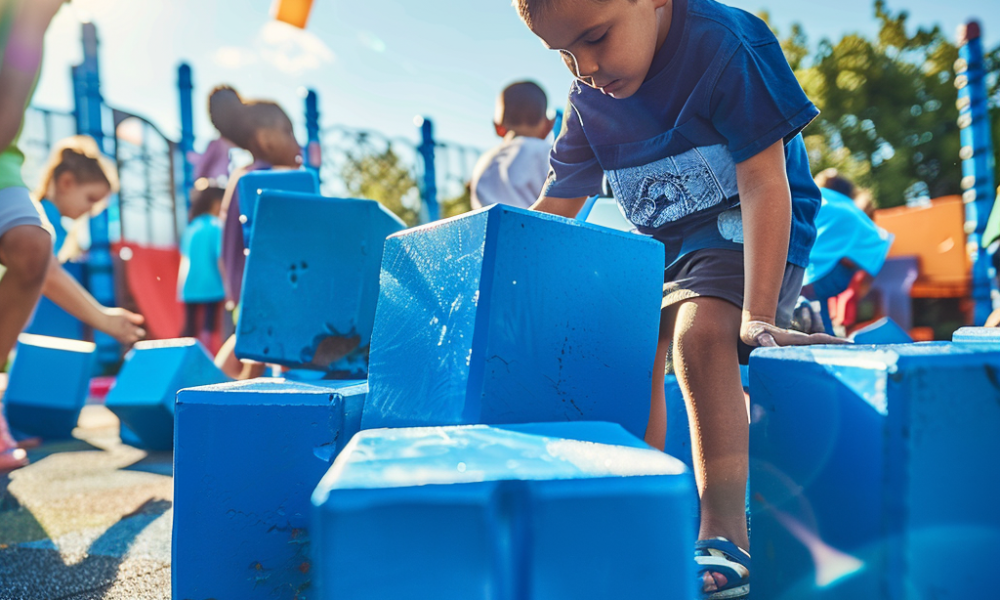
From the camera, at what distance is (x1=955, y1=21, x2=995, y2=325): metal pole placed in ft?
14.3

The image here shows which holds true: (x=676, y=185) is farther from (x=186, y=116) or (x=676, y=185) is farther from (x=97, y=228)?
(x=186, y=116)

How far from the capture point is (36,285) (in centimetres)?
213

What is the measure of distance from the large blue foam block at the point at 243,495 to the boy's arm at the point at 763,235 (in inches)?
27.7

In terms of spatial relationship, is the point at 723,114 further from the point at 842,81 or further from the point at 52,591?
the point at 842,81

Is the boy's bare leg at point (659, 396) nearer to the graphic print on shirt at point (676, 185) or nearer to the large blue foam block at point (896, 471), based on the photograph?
the graphic print on shirt at point (676, 185)

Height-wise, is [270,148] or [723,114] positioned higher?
[270,148]

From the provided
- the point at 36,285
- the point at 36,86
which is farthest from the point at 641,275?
the point at 36,285

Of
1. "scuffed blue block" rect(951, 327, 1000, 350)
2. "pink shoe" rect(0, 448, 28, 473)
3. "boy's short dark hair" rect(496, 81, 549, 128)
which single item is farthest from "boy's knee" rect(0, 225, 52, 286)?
"scuffed blue block" rect(951, 327, 1000, 350)

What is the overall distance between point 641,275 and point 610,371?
0.17m

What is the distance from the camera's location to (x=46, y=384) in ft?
10.0

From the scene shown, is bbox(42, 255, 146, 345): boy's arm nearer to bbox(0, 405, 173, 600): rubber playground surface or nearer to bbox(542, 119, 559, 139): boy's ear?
bbox(0, 405, 173, 600): rubber playground surface

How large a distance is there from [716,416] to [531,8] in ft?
2.52

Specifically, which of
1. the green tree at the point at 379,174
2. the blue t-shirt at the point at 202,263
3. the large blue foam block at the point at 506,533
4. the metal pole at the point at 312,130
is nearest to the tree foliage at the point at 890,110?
the green tree at the point at 379,174

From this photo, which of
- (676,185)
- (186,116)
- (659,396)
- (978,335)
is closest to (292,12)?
(186,116)
